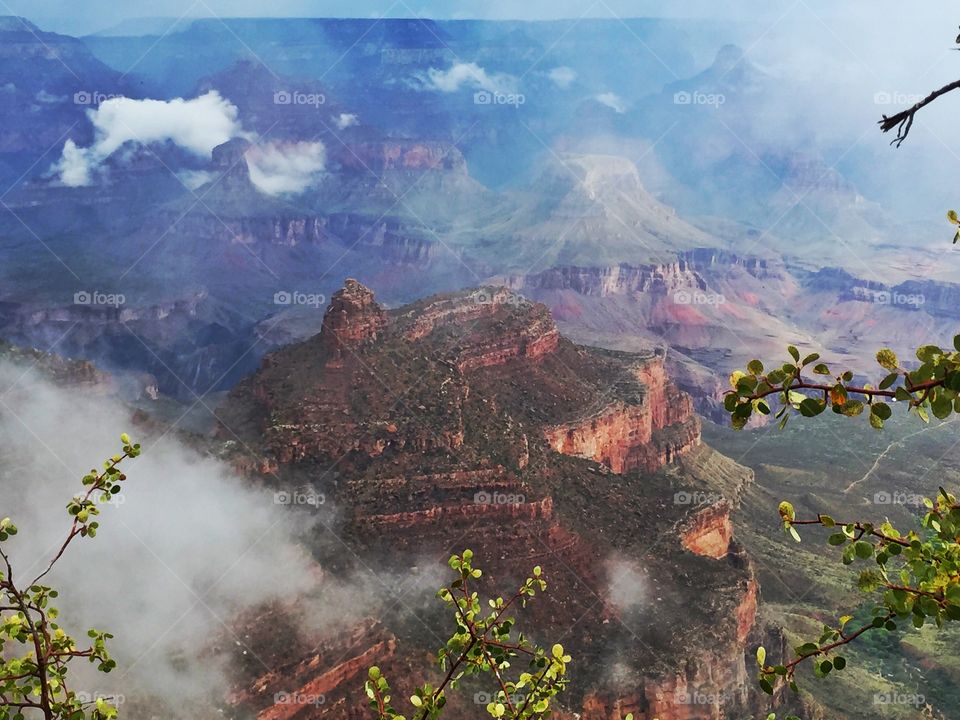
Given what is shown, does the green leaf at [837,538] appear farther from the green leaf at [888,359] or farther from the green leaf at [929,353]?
the green leaf at [929,353]

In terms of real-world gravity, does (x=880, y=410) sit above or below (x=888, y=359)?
below

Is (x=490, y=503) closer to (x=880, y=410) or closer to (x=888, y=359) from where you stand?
(x=888, y=359)

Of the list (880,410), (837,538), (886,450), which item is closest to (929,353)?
(880,410)

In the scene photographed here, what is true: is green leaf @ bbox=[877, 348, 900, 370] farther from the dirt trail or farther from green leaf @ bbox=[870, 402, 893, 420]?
the dirt trail

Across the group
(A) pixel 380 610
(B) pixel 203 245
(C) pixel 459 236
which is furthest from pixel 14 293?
(A) pixel 380 610

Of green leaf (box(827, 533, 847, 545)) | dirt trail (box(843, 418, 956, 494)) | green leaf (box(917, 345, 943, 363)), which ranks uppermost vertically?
dirt trail (box(843, 418, 956, 494))

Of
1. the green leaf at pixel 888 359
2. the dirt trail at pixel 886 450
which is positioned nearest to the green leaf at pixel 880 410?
the green leaf at pixel 888 359

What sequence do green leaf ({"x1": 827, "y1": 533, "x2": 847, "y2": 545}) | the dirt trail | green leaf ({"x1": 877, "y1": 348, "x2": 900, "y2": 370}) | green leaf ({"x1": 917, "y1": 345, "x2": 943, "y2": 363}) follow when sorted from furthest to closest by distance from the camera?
the dirt trail → green leaf ({"x1": 827, "y1": 533, "x2": 847, "y2": 545}) → green leaf ({"x1": 877, "y1": 348, "x2": 900, "y2": 370}) → green leaf ({"x1": 917, "y1": 345, "x2": 943, "y2": 363})

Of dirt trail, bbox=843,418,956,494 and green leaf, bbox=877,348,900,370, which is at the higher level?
dirt trail, bbox=843,418,956,494

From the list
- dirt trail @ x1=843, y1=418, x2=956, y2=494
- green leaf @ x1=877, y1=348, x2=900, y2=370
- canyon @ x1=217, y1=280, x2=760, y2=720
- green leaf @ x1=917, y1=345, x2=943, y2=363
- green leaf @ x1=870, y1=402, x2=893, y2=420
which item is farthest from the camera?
dirt trail @ x1=843, y1=418, x2=956, y2=494

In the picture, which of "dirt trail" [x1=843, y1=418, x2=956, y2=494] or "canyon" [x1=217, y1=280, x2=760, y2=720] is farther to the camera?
"dirt trail" [x1=843, y1=418, x2=956, y2=494]

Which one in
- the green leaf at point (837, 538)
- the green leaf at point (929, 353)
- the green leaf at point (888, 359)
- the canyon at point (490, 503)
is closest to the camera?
the green leaf at point (929, 353)

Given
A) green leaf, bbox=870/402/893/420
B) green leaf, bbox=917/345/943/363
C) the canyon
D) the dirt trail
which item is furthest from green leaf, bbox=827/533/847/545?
the dirt trail
